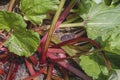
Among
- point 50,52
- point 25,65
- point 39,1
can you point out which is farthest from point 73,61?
point 39,1

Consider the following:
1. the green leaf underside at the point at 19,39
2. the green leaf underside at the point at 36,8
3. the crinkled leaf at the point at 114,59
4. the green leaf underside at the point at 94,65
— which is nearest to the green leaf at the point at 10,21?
the green leaf underside at the point at 19,39

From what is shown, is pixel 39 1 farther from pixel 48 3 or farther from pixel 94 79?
pixel 94 79

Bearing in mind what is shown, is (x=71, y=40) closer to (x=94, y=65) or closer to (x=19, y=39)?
(x=94, y=65)

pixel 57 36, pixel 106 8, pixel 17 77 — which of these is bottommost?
pixel 17 77

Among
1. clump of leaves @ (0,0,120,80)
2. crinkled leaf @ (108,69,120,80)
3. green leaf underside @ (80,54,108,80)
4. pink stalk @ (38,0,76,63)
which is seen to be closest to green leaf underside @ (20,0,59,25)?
clump of leaves @ (0,0,120,80)

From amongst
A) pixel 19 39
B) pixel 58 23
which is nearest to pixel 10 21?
pixel 19 39

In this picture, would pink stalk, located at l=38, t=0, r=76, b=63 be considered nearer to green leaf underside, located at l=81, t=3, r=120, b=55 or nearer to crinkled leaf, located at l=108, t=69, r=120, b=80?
green leaf underside, located at l=81, t=3, r=120, b=55
